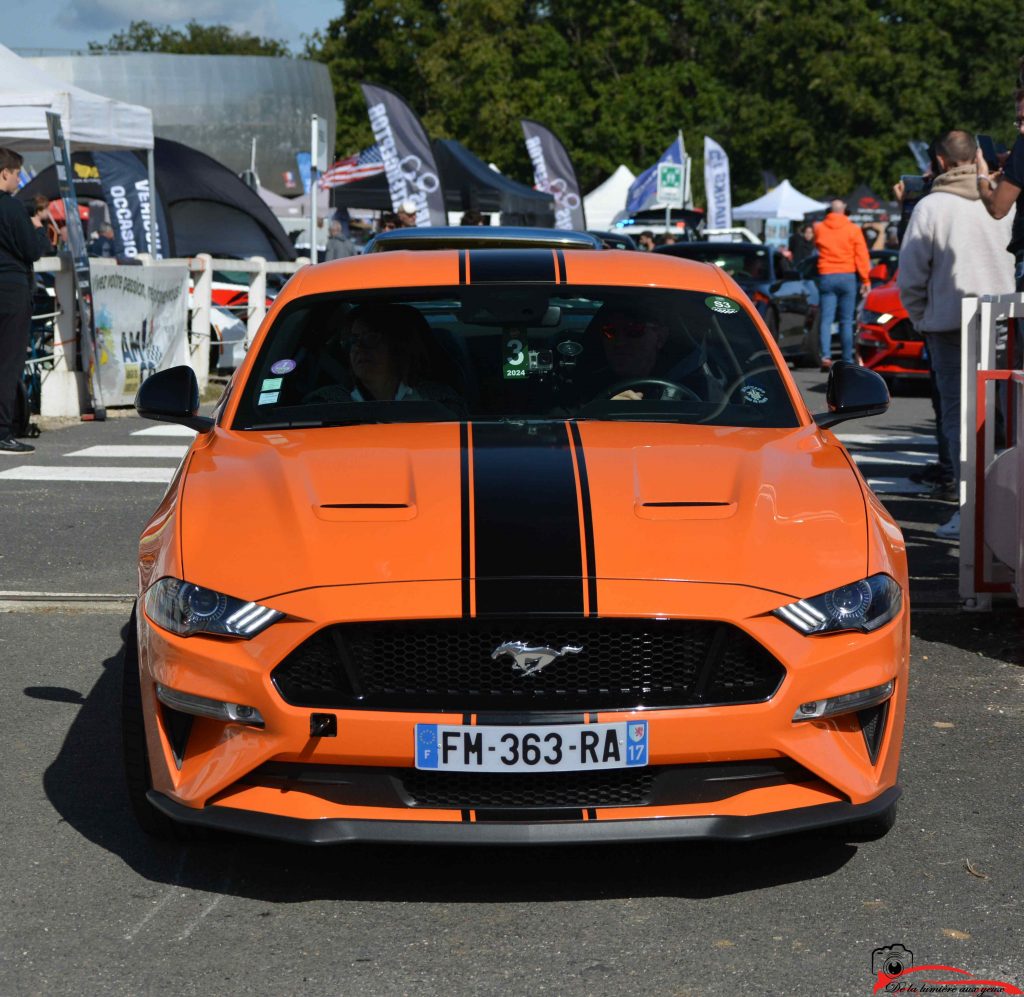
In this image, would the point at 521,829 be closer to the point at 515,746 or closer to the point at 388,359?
the point at 515,746

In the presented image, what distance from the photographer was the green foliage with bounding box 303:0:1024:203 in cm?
6669

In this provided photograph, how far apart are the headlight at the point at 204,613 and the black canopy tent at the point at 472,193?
100ft

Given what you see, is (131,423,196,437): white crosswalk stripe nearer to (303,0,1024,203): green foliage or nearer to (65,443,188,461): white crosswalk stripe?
(65,443,188,461): white crosswalk stripe

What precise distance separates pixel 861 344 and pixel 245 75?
245ft

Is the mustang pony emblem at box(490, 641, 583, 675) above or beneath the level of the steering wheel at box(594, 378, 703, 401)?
beneath

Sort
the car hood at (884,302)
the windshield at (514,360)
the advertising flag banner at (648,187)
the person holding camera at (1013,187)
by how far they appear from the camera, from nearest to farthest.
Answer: the windshield at (514,360)
the person holding camera at (1013,187)
the car hood at (884,302)
the advertising flag banner at (648,187)

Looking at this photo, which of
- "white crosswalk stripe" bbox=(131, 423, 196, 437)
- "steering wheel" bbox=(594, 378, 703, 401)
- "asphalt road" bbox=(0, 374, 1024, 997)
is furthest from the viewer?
"white crosswalk stripe" bbox=(131, 423, 196, 437)

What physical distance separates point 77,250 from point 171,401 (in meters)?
10.3

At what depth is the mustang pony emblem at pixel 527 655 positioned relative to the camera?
3.81 meters

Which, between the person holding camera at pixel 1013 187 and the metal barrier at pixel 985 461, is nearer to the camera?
the metal barrier at pixel 985 461

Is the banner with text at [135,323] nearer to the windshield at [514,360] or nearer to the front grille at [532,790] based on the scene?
the windshield at [514,360]

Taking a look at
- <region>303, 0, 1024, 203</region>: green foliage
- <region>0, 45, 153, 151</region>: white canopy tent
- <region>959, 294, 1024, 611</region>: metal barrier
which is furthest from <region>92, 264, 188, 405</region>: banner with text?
<region>303, 0, 1024, 203</region>: green foliage

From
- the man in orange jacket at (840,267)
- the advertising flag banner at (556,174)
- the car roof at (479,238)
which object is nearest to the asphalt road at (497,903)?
the car roof at (479,238)

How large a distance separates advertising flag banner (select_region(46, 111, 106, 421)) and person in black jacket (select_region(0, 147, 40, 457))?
1.95 m
